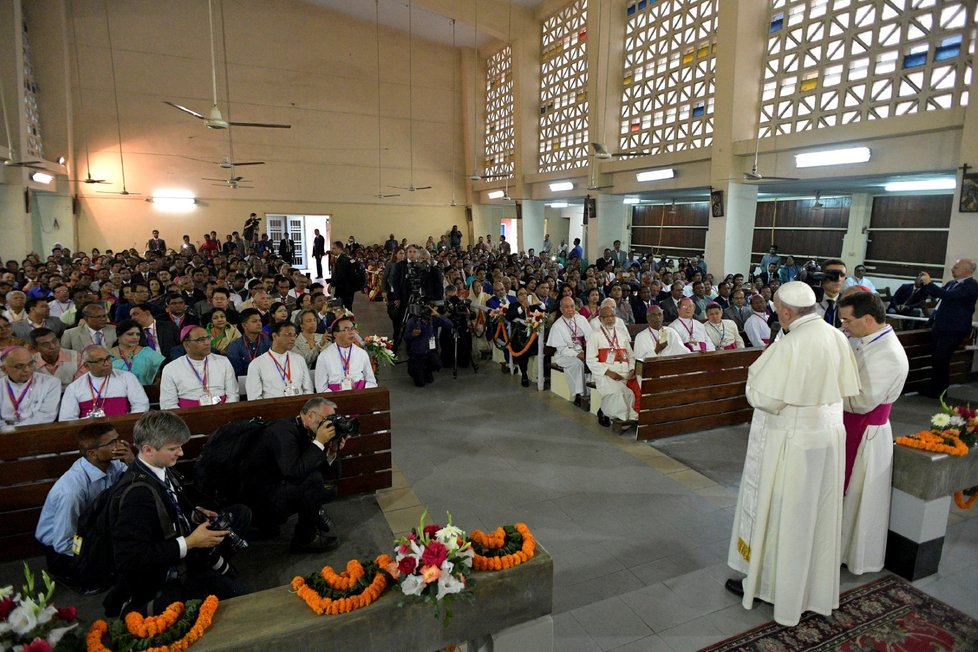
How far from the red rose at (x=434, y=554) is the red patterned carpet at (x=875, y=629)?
1683 millimetres

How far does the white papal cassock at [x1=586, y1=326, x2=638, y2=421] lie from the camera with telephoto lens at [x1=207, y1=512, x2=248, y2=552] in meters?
4.18

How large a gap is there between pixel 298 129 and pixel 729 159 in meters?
16.0

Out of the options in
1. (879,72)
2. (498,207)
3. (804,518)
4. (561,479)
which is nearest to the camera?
(804,518)

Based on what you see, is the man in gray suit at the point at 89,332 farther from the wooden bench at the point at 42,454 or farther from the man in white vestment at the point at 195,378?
the wooden bench at the point at 42,454

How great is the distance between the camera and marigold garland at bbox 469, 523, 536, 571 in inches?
93.5

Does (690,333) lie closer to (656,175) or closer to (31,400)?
(31,400)

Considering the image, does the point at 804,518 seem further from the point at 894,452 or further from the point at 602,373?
the point at 602,373

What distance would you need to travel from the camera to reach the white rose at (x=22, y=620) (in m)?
1.88

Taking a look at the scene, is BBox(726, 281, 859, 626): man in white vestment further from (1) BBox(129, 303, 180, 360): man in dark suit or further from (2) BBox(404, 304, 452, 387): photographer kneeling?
(1) BBox(129, 303, 180, 360): man in dark suit

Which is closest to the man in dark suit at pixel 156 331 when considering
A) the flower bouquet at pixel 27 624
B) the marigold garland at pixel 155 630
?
the flower bouquet at pixel 27 624

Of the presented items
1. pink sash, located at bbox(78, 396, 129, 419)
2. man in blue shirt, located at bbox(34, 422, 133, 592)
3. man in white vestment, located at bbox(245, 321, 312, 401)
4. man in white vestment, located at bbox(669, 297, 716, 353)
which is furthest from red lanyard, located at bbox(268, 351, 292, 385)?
man in white vestment, located at bbox(669, 297, 716, 353)

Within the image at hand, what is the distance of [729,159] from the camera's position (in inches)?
481

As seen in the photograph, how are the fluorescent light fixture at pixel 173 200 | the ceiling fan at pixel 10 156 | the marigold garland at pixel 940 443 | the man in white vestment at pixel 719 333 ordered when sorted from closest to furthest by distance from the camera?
1. the marigold garland at pixel 940 443
2. the man in white vestment at pixel 719 333
3. the ceiling fan at pixel 10 156
4. the fluorescent light fixture at pixel 173 200

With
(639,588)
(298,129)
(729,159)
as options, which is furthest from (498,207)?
(639,588)
